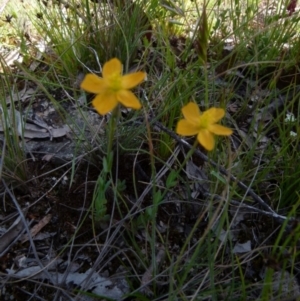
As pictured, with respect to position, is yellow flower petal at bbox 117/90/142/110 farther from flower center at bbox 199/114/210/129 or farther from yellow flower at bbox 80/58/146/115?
flower center at bbox 199/114/210/129

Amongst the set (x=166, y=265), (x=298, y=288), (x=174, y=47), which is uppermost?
(x=174, y=47)

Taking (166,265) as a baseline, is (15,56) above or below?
above

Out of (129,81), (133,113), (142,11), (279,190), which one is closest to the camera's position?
(129,81)

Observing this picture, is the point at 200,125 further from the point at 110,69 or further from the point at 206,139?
the point at 110,69

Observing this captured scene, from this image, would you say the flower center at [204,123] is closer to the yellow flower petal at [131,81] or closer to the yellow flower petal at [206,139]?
the yellow flower petal at [206,139]

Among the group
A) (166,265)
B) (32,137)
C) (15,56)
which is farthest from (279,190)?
(15,56)

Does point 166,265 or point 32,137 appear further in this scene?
point 32,137

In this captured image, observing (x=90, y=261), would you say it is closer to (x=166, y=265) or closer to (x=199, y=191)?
(x=166, y=265)

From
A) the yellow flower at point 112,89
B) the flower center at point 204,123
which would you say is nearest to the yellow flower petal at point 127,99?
the yellow flower at point 112,89
